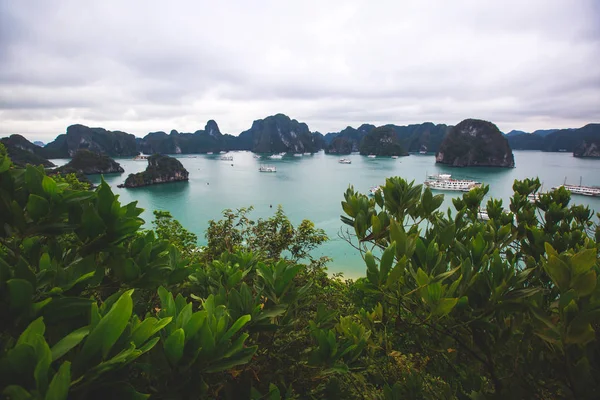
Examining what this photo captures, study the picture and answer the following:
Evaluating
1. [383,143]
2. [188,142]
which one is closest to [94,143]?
[188,142]

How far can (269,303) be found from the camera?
139 centimetres

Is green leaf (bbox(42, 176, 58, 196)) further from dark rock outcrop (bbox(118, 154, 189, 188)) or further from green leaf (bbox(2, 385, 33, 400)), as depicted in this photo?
dark rock outcrop (bbox(118, 154, 189, 188))

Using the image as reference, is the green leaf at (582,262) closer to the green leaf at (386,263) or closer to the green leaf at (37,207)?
the green leaf at (386,263)

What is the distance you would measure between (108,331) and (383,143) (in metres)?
106

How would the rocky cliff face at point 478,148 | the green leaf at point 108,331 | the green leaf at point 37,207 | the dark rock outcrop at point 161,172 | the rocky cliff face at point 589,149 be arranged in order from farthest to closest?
1. the rocky cliff face at point 589,149
2. the rocky cliff face at point 478,148
3. the dark rock outcrop at point 161,172
4. the green leaf at point 37,207
5. the green leaf at point 108,331

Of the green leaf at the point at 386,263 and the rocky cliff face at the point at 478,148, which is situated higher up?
the rocky cliff face at the point at 478,148

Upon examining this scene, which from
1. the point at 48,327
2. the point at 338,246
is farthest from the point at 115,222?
the point at 338,246

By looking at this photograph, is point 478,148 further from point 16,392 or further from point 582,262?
point 16,392

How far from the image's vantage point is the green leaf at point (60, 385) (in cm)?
57

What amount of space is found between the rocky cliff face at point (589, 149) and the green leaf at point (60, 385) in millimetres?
125182

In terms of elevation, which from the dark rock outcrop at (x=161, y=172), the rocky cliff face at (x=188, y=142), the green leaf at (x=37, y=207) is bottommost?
the dark rock outcrop at (x=161, y=172)

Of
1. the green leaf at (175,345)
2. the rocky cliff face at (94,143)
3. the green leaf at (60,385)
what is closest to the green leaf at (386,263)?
the green leaf at (175,345)

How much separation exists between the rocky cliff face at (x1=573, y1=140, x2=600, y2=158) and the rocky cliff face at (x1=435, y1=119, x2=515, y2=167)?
4107cm

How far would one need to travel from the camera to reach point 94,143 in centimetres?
9188
